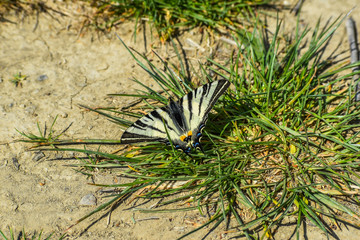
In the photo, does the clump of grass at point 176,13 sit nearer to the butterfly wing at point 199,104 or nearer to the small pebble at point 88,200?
the butterfly wing at point 199,104

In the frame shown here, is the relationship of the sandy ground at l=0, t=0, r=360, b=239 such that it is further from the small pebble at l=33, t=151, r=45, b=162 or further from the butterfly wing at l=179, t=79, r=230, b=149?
the butterfly wing at l=179, t=79, r=230, b=149

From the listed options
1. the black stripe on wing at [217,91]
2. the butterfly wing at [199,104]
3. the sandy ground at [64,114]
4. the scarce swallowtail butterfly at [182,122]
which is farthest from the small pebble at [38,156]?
the black stripe on wing at [217,91]

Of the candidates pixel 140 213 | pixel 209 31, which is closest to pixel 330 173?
pixel 140 213

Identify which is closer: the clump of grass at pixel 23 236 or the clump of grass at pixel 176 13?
the clump of grass at pixel 23 236

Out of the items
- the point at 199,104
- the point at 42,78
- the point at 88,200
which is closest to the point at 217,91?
the point at 199,104

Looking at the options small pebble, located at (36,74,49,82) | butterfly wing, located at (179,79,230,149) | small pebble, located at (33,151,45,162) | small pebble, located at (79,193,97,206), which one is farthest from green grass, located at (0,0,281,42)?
small pebble, located at (79,193,97,206)

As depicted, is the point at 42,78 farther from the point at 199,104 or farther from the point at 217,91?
the point at 217,91
